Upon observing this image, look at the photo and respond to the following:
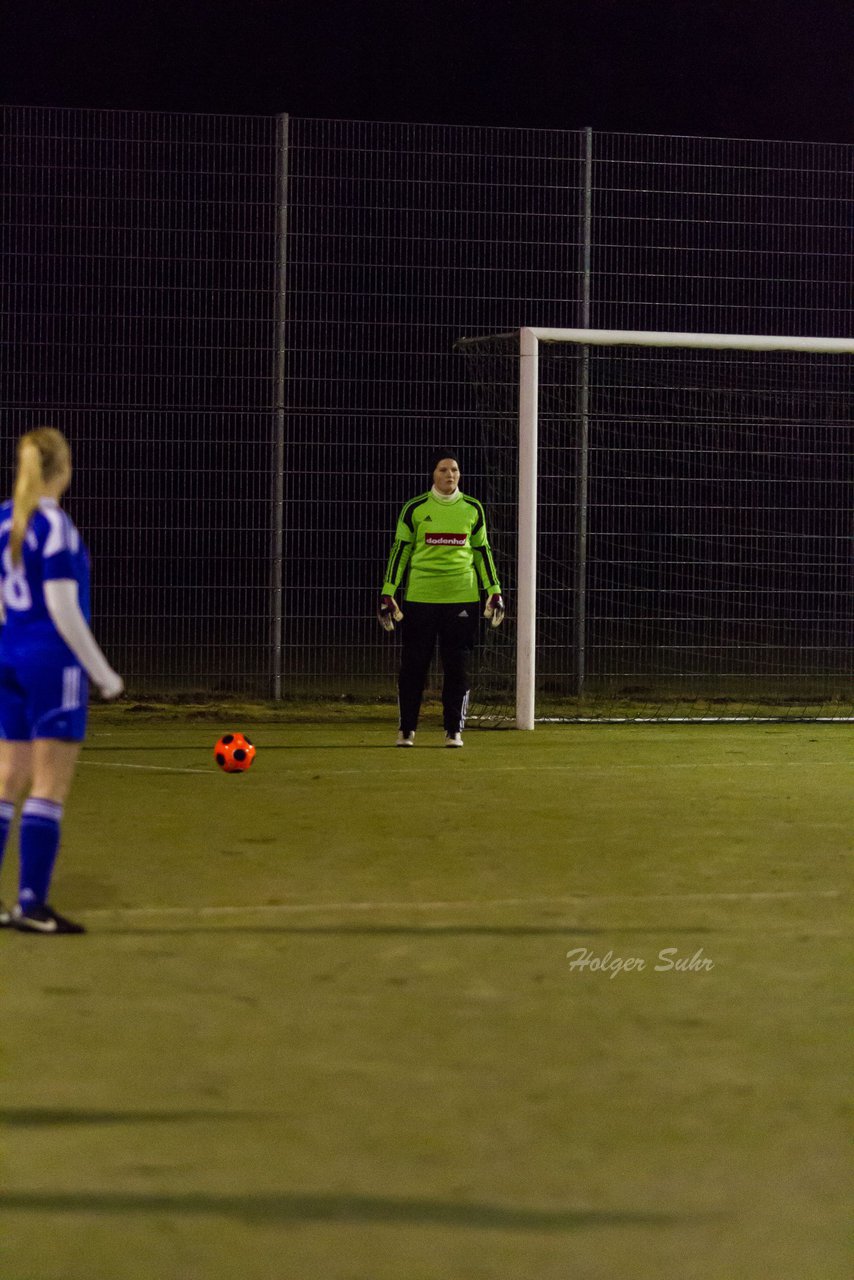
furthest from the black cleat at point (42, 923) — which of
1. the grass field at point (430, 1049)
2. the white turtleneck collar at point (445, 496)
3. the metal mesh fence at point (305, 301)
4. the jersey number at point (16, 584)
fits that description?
the metal mesh fence at point (305, 301)

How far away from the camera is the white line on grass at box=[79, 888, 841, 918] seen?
795 centimetres

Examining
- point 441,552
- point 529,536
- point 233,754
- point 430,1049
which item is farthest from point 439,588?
point 430,1049

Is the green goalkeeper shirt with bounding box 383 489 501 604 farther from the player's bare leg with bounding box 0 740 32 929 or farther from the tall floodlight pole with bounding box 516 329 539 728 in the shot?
the player's bare leg with bounding box 0 740 32 929

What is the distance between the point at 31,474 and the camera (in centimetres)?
735

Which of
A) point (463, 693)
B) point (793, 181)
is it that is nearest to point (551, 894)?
point (463, 693)

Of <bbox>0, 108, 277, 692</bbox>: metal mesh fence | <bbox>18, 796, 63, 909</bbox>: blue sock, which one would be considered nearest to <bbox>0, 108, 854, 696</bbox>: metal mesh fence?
<bbox>0, 108, 277, 692</bbox>: metal mesh fence

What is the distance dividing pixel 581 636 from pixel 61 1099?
13.1m

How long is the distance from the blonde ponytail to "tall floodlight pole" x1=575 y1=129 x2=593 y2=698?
35.2 feet

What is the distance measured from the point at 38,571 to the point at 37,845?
3.03 feet

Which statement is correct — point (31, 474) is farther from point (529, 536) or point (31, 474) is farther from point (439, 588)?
point (529, 536)

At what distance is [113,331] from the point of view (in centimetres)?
1727

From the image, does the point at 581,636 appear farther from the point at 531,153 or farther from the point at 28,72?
the point at 28,72

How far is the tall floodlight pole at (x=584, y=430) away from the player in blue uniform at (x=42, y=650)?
10.7m

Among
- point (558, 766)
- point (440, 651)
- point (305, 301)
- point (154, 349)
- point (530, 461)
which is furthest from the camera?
point (305, 301)
